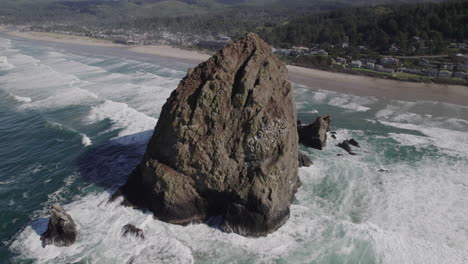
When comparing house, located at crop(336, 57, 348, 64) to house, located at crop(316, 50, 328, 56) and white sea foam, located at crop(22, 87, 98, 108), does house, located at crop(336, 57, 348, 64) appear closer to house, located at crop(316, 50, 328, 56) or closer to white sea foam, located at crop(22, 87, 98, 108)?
house, located at crop(316, 50, 328, 56)

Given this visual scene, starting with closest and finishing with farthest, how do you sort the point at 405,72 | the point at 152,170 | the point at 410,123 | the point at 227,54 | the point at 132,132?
1. the point at 152,170
2. the point at 227,54
3. the point at 132,132
4. the point at 410,123
5. the point at 405,72

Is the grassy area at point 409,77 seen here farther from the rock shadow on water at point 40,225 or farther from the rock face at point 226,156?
the rock shadow on water at point 40,225

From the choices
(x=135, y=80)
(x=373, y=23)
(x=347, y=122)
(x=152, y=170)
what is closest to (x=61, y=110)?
(x=135, y=80)

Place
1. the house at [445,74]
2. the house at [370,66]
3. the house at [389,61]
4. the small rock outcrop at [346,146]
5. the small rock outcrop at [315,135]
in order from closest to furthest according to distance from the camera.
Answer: the small rock outcrop at [346,146], the small rock outcrop at [315,135], the house at [445,74], the house at [370,66], the house at [389,61]

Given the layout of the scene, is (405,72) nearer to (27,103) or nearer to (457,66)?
(457,66)

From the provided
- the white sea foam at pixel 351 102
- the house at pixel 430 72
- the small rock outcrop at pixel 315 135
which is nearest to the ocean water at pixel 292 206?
the white sea foam at pixel 351 102

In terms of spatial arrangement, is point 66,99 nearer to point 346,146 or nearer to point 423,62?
point 346,146

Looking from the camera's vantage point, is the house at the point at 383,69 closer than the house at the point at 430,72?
No

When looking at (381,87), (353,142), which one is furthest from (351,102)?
(353,142)
